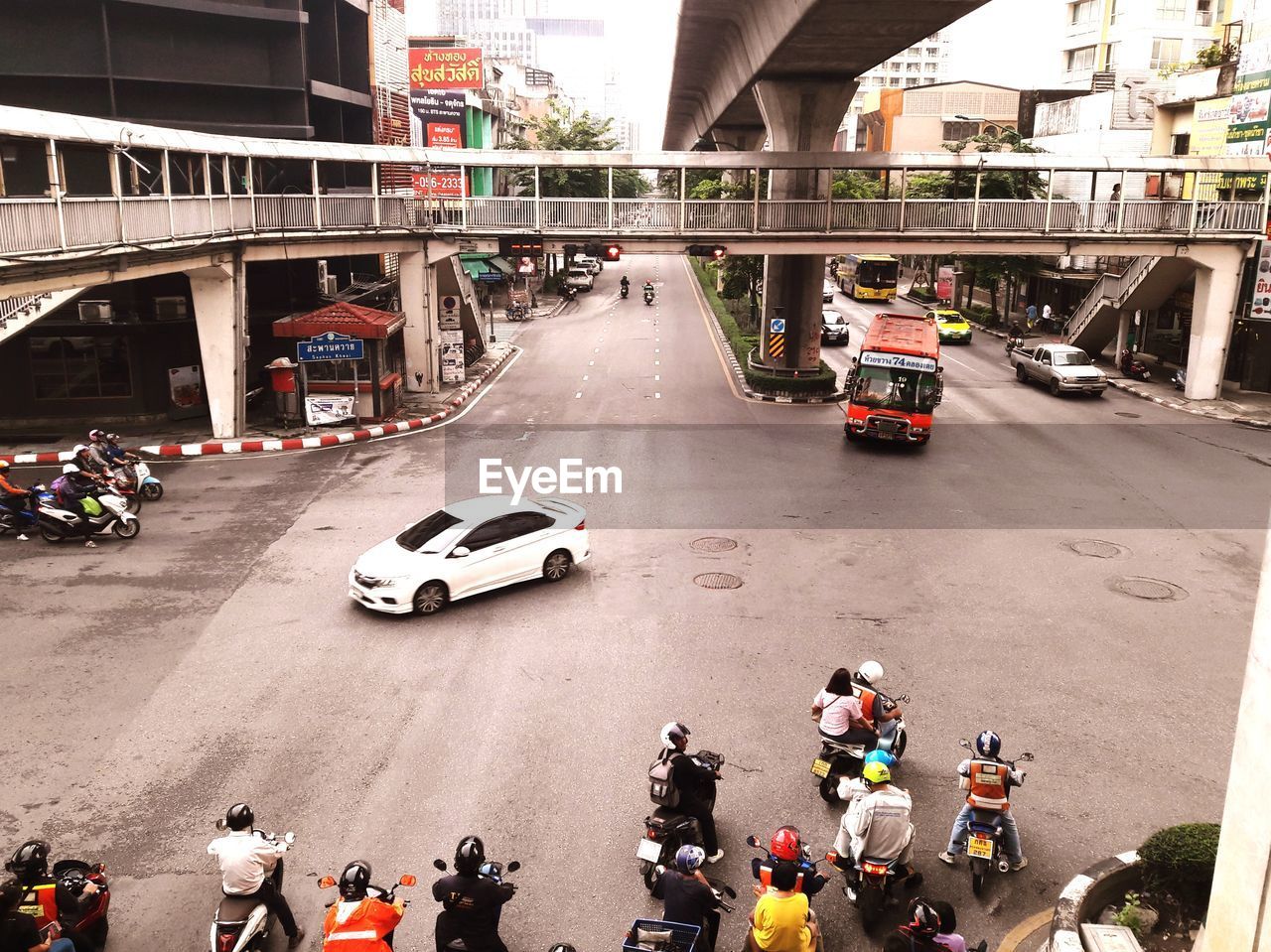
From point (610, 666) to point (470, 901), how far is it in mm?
6167

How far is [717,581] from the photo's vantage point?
1706cm

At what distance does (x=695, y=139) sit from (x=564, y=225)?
46.2m

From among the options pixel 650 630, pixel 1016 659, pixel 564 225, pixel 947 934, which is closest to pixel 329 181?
pixel 564 225

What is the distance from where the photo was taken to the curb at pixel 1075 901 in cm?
773

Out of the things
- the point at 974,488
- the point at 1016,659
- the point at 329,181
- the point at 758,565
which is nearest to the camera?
the point at 1016,659

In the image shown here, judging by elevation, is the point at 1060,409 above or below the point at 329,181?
below

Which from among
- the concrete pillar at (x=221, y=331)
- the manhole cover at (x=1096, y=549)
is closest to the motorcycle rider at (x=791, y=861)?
the manhole cover at (x=1096, y=549)

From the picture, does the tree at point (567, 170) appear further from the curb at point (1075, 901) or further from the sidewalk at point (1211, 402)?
the curb at point (1075, 901)

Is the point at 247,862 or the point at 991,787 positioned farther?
the point at 991,787

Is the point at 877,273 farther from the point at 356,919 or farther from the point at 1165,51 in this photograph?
the point at 356,919

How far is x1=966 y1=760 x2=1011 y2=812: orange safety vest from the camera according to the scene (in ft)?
29.9

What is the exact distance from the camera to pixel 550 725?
39.9 feet

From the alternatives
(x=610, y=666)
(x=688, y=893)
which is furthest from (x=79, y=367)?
(x=688, y=893)

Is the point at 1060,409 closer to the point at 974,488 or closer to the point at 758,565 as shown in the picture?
the point at 974,488
